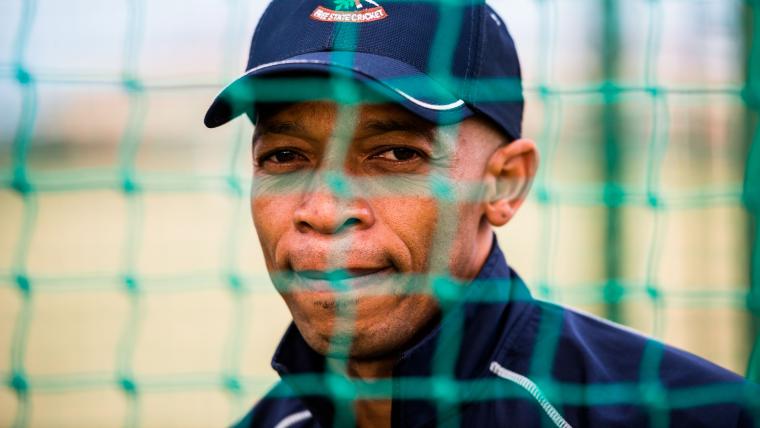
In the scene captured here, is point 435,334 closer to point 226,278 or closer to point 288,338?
point 288,338

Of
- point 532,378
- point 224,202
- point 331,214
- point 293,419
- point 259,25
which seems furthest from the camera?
point 224,202

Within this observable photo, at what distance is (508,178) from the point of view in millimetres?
1485

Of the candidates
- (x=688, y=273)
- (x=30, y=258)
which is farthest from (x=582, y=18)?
(x=30, y=258)

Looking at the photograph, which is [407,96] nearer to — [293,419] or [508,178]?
[508,178]

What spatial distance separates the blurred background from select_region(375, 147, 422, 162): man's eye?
37 cm

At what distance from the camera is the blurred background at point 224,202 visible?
1.82 m

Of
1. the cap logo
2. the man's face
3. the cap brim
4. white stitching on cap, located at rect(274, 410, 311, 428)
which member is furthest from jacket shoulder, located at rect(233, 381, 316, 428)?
the cap logo

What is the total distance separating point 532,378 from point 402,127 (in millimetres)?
424

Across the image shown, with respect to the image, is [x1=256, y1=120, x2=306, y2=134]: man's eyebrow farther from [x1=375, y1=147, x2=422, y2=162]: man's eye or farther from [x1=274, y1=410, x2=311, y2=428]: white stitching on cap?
[x1=274, y1=410, x2=311, y2=428]: white stitching on cap

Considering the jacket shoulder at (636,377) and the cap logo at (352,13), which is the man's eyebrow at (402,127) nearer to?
the cap logo at (352,13)

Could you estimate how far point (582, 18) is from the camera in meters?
2.53

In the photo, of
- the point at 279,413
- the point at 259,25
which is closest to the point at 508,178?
the point at 259,25

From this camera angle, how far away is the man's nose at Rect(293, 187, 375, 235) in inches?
50.5

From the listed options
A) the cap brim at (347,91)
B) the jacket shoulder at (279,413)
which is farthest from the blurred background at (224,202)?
the cap brim at (347,91)
